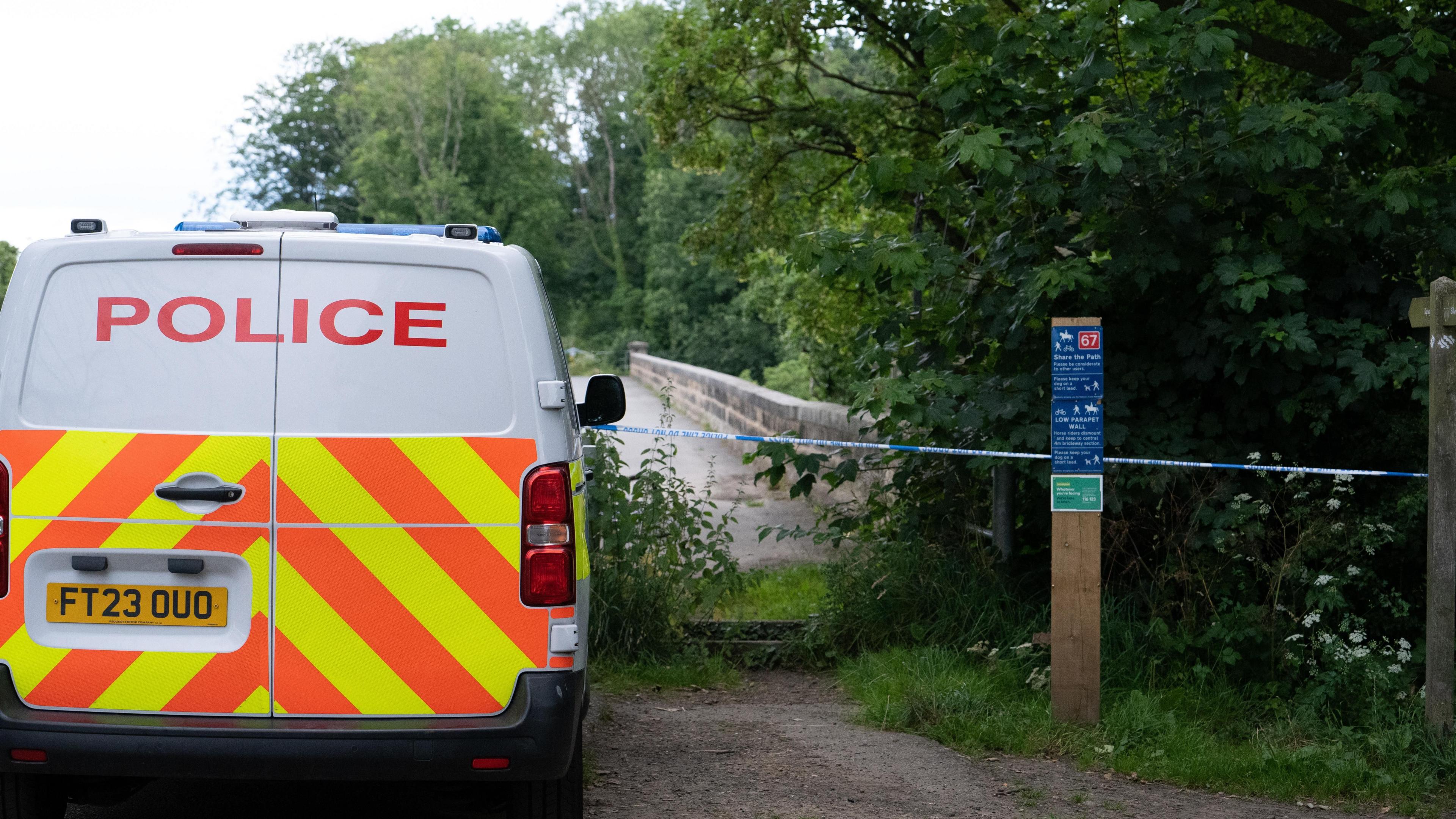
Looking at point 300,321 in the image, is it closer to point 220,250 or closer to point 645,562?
point 220,250

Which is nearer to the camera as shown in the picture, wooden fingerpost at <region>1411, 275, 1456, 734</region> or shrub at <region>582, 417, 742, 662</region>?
wooden fingerpost at <region>1411, 275, 1456, 734</region>

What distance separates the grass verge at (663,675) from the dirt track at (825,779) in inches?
19.2

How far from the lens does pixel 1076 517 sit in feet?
19.1

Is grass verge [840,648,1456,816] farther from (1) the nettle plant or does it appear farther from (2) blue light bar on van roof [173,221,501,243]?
(2) blue light bar on van roof [173,221,501,243]

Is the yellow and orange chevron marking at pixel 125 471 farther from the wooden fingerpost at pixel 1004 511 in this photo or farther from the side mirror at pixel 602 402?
the wooden fingerpost at pixel 1004 511

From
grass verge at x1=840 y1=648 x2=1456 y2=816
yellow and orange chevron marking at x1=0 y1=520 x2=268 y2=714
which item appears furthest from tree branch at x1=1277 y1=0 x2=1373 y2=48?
yellow and orange chevron marking at x1=0 y1=520 x2=268 y2=714

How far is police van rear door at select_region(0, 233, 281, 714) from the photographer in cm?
358

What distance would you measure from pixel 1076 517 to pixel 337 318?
341 centimetres

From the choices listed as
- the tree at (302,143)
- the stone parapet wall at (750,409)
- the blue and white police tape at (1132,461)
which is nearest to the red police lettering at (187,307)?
the blue and white police tape at (1132,461)

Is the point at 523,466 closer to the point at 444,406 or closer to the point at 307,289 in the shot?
the point at 444,406

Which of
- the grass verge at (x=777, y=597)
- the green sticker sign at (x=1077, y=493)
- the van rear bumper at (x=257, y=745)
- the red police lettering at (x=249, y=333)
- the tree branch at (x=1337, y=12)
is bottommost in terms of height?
the grass verge at (x=777, y=597)

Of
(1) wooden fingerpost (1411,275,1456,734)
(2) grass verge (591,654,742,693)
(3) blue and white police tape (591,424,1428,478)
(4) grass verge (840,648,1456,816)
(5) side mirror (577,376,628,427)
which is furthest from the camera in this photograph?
(2) grass verge (591,654,742,693)

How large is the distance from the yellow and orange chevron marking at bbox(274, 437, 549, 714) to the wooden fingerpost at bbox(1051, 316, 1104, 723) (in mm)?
2882

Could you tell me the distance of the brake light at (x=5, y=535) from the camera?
359 centimetres
